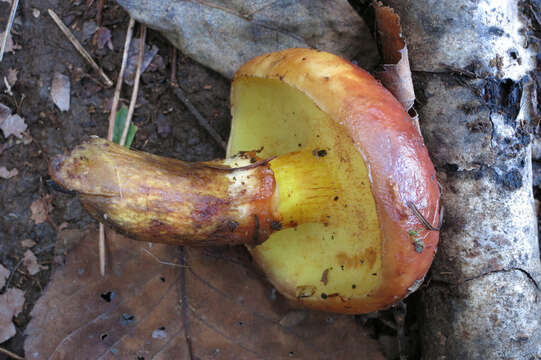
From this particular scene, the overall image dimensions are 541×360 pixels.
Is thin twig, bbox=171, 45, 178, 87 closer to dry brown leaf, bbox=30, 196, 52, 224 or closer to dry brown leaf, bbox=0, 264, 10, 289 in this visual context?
dry brown leaf, bbox=30, 196, 52, 224

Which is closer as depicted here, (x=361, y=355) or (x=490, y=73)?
(x=490, y=73)

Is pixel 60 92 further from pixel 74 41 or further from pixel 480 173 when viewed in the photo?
pixel 480 173

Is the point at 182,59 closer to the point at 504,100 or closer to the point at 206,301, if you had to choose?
the point at 206,301

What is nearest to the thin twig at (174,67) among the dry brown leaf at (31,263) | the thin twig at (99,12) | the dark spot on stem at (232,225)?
the thin twig at (99,12)

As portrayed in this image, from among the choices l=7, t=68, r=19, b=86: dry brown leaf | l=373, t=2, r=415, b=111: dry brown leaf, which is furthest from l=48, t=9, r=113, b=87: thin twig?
l=373, t=2, r=415, b=111: dry brown leaf

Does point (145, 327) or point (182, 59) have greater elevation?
point (182, 59)

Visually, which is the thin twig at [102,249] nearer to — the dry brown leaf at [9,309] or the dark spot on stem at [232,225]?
the dry brown leaf at [9,309]

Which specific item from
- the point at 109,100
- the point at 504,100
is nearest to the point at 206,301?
the point at 109,100
